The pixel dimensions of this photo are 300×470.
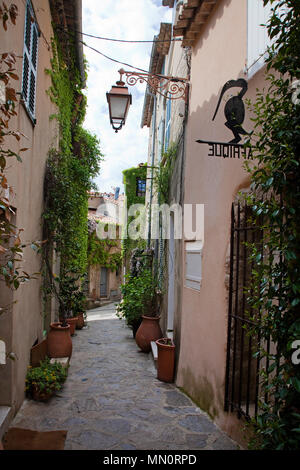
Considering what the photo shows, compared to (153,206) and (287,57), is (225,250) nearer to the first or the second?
(287,57)

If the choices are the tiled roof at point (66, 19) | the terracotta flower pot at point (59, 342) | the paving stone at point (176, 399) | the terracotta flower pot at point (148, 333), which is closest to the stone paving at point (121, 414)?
the paving stone at point (176, 399)

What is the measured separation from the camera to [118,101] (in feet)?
20.3

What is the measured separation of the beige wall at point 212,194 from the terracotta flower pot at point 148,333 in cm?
219

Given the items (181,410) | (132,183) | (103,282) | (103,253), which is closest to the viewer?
(181,410)

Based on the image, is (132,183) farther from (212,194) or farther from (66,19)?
(212,194)

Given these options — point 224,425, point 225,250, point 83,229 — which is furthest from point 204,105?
point 83,229

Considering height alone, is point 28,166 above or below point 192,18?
below

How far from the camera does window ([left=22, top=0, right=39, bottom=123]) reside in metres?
4.56

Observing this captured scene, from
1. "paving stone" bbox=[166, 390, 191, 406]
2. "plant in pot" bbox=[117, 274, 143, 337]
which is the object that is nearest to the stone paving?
"paving stone" bbox=[166, 390, 191, 406]

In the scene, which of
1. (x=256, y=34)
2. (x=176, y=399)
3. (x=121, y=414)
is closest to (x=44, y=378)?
(x=121, y=414)

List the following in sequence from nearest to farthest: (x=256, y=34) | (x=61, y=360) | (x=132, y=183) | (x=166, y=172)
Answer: (x=256, y=34) → (x=61, y=360) → (x=166, y=172) → (x=132, y=183)

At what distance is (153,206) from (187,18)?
621cm

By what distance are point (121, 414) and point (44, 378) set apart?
115cm

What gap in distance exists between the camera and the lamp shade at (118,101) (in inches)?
242
